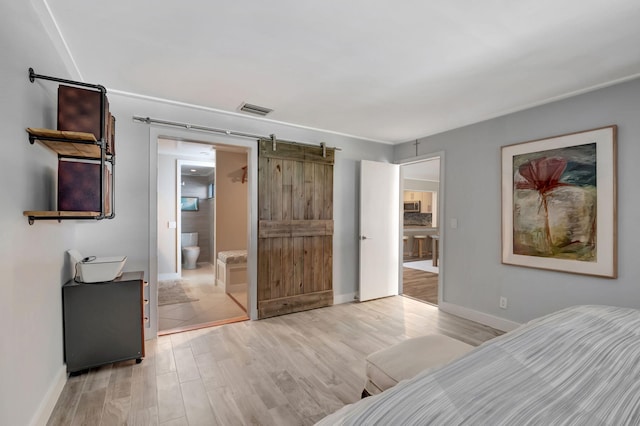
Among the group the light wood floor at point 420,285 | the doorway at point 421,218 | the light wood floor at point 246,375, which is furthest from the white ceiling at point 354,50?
the doorway at point 421,218

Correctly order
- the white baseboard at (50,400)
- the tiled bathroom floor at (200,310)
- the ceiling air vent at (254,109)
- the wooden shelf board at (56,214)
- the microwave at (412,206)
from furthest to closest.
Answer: the microwave at (412,206) → the tiled bathroom floor at (200,310) → the ceiling air vent at (254,109) → the white baseboard at (50,400) → the wooden shelf board at (56,214)

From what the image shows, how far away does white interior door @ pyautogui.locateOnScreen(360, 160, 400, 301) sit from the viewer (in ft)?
14.1

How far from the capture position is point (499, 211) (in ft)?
11.0

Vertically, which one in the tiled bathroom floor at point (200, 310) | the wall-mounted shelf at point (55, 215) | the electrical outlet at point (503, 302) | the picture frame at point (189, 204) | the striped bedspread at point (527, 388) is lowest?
the tiled bathroom floor at point (200, 310)

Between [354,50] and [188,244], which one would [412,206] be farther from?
[354,50]

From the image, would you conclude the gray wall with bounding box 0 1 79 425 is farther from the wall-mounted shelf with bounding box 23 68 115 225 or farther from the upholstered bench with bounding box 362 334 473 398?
the upholstered bench with bounding box 362 334 473 398

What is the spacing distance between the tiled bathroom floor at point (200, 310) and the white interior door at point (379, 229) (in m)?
1.87

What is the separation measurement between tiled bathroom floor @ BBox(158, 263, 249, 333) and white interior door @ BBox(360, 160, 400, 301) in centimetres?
187

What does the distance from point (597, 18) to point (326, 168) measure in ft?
9.41

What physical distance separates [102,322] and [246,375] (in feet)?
3.97

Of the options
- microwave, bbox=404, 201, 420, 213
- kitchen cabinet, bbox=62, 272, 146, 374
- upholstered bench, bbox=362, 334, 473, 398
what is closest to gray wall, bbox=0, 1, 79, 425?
kitchen cabinet, bbox=62, 272, 146, 374

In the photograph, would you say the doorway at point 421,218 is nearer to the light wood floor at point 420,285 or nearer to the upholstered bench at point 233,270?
the light wood floor at point 420,285

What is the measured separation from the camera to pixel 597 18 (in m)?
1.71

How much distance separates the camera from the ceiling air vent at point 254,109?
3165mm
